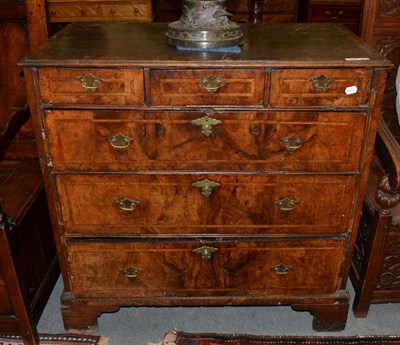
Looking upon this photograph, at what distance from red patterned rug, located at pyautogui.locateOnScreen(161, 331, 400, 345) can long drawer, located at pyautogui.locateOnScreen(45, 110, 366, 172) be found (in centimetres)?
84

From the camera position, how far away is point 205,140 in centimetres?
182

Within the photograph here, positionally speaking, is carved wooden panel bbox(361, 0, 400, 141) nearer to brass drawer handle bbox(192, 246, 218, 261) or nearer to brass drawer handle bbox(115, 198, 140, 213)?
brass drawer handle bbox(192, 246, 218, 261)

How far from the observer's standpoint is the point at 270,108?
175 cm

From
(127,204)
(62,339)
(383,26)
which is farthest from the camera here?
(383,26)

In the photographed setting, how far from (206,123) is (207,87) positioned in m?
0.14

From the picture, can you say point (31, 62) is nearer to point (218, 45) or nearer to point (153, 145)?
point (153, 145)

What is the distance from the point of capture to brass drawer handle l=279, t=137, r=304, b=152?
5.97ft

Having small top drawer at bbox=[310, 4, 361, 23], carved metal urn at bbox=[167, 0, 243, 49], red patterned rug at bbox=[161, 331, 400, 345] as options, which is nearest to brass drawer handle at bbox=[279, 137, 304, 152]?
carved metal urn at bbox=[167, 0, 243, 49]

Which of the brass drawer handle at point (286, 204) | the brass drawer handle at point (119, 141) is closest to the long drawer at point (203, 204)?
the brass drawer handle at point (286, 204)

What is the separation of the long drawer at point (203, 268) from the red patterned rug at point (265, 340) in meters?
0.22

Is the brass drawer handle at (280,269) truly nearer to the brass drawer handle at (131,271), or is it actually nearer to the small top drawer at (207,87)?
the brass drawer handle at (131,271)

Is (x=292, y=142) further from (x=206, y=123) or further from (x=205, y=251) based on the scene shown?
(x=205, y=251)

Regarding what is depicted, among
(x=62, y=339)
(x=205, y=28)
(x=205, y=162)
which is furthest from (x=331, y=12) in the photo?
(x=62, y=339)

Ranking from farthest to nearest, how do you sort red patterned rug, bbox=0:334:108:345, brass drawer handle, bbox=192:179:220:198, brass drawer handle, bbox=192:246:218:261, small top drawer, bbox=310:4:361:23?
small top drawer, bbox=310:4:361:23 → red patterned rug, bbox=0:334:108:345 → brass drawer handle, bbox=192:246:218:261 → brass drawer handle, bbox=192:179:220:198
